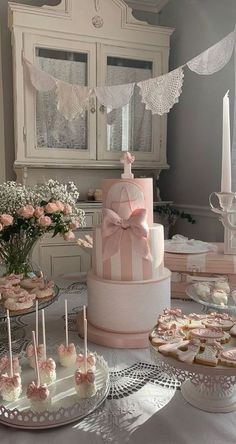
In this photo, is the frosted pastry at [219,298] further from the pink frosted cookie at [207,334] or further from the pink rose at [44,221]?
the pink rose at [44,221]

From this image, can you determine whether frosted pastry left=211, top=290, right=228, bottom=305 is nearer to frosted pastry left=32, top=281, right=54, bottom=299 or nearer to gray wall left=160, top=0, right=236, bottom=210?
frosted pastry left=32, top=281, right=54, bottom=299

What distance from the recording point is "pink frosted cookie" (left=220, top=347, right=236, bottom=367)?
58 centimetres

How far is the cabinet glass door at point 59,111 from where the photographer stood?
2260 mm

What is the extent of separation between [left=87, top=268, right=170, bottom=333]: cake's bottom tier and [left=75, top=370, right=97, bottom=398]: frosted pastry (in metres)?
0.27

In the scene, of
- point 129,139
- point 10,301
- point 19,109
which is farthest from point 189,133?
point 10,301

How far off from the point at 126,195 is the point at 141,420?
0.52m

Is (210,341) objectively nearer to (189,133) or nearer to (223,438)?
(223,438)

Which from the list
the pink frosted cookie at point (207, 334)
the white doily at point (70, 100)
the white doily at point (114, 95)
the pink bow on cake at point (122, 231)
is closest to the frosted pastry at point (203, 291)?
the pink bow on cake at point (122, 231)

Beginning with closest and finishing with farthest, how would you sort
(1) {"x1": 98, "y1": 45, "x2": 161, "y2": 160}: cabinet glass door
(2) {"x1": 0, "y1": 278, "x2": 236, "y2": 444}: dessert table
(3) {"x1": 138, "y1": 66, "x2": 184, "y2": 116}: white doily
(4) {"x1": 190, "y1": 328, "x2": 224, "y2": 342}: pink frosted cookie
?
(2) {"x1": 0, "y1": 278, "x2": 236, "y2": 444}: dessert table, (4) {"x1": 190, "y1": 328, "x2": 224, "y2": 342}: pink frosted cookie, (3) {"x1": 138, "y1": 66, "x2": 184, "y2": 116}: white doily, (1) {"x1": 98, "y1": 45, "x2": 161, "y2": 160}: cabinet glass door

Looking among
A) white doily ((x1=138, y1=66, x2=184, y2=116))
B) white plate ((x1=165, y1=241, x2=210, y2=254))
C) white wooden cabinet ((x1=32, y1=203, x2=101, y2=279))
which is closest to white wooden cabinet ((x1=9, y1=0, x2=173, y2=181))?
white wooden cabinet ((x1=32, y1=203, x2=101, y2=279))

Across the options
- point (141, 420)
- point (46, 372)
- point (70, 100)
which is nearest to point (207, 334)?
point (141, 420)

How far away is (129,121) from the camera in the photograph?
8.20 feet

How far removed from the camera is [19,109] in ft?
7.36

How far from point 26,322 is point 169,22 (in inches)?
98.0
